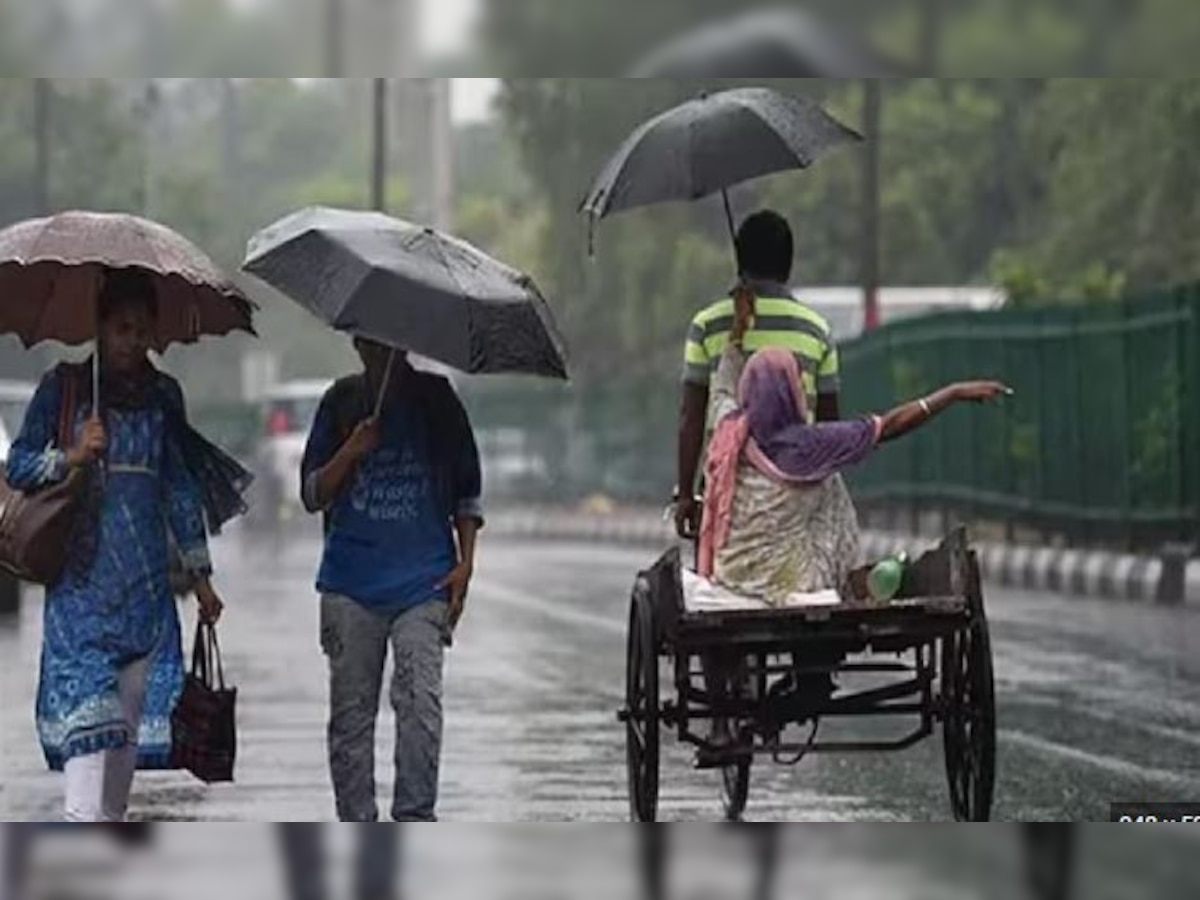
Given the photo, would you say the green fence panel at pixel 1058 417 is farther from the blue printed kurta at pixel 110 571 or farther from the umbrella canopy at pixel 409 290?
the blue printed kurta at pixel 110 571

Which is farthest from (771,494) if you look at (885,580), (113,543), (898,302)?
(898,302)

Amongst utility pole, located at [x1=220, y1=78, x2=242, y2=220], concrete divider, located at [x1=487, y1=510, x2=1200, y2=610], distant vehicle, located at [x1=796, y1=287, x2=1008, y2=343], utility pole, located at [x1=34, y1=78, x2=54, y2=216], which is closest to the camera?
utility pole, located at [x1=220, y1=78, x2=242, y2=220]

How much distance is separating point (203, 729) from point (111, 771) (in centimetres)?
27

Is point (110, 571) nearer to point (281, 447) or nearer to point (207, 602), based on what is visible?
point (207, 602)

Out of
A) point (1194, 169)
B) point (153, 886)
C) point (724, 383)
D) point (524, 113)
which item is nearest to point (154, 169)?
point (524, 113)

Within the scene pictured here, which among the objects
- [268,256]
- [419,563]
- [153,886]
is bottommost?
[153,886]

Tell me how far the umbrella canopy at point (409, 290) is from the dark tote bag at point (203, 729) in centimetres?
86

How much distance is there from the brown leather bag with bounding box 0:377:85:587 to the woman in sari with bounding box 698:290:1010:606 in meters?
1.73

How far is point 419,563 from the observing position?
864cm

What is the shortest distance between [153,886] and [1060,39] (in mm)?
2433

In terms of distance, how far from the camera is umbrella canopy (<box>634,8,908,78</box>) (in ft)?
20.0

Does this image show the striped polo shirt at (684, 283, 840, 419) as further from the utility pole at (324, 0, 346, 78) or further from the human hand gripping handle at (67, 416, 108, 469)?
the utility pole at (324, 0, 346, 78)

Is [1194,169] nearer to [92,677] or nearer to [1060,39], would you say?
[92,677]

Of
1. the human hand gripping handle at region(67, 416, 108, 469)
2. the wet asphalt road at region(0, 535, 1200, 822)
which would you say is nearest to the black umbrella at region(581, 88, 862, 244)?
the human hand gripping handle at region(67, 416, 108, 469)
